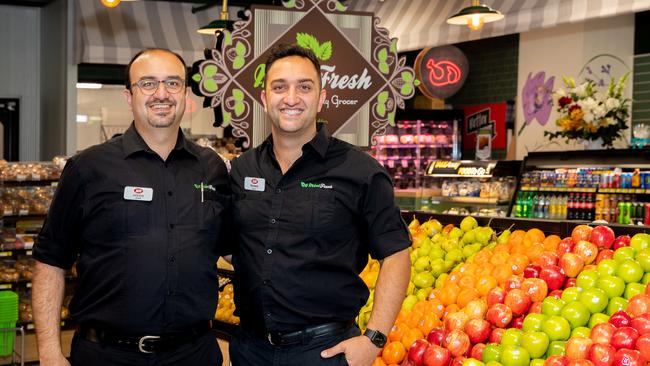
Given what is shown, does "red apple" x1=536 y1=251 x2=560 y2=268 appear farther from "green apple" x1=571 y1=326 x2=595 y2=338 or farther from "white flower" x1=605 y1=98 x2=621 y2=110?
"white flower" x1=605 y1=98 x2=621 y2=110

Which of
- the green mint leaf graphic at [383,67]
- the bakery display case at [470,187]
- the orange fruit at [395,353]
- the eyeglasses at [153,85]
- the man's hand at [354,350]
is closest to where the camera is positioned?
the man's hand at [354,350]

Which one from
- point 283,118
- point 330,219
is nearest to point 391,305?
point 330,219

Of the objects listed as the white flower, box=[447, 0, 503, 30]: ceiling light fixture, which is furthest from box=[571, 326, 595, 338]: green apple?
the white flower

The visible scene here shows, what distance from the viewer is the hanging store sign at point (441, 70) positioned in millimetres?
10469

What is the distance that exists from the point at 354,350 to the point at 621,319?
100 centimetres

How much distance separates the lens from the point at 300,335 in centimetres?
256

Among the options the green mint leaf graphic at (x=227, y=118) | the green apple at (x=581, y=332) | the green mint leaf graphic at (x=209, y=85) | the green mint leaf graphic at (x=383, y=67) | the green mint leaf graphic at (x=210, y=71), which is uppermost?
the green mint leaf graphic at (x=383, y=67)

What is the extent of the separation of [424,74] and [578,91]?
7.99 feet

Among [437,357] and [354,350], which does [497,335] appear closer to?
[437,357]

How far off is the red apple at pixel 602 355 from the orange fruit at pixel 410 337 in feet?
2.92

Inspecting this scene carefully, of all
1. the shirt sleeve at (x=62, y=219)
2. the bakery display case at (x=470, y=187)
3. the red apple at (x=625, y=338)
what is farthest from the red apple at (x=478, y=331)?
the bakery display case at (x=470, y=187)

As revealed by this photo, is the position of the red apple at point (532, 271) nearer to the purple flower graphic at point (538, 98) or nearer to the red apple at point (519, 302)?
the red apple at point (519, 302)

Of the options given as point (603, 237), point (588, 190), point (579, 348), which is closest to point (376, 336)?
point (579, 348)

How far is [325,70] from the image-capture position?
15.0 feet
